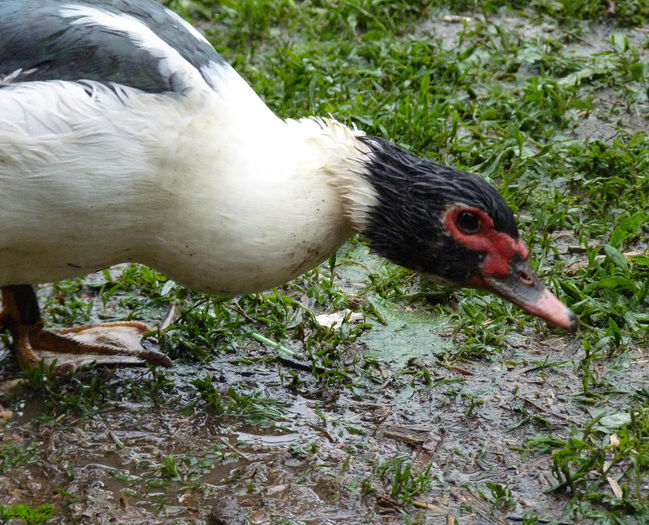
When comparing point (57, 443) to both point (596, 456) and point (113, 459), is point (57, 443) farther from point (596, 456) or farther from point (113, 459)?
point (596, 456)

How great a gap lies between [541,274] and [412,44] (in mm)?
2702

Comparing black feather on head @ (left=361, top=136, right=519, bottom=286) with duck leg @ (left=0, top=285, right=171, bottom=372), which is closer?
→ black feather on head @ (left=361, top=136, right=519, bottom=286)

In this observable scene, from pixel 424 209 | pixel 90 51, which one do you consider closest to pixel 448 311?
pixel 424 209

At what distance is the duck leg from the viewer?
554 cm

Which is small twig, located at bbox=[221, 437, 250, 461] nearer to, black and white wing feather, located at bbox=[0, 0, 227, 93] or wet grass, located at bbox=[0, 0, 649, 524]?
wet grass, located at bbox=[0, 0, 649, 524]

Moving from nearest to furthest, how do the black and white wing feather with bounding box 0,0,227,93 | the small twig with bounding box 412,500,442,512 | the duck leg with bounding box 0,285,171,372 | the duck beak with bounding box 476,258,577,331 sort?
the small twig with bounding box 412,500,442,512 → the black and white wing feather with bounding box 0,0,227,93 → the duck beak with bounding box 476,258,577,331 → the duck leg with bounding box 0,285,171,372

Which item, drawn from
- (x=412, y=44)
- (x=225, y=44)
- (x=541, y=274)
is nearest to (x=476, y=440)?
(x=541, y=274)

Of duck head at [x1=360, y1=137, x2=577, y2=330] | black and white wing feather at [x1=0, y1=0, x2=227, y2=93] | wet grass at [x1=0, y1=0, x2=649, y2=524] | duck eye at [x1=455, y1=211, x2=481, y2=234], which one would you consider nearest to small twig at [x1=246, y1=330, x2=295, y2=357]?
wet grass at [x1=0, y1=0, x2=649, y2=524]

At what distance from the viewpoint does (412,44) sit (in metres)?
7.98

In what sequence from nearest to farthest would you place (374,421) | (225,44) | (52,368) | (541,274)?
(374,421)
(52,368)
(541,274)
(225,44)

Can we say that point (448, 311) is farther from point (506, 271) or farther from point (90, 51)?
point (90, 51)

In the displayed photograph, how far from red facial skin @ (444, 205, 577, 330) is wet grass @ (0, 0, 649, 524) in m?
0.52

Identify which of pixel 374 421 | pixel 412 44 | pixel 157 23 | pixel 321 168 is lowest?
pixel 374 421

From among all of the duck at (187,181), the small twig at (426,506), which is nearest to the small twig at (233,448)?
the duck at (187,181)
